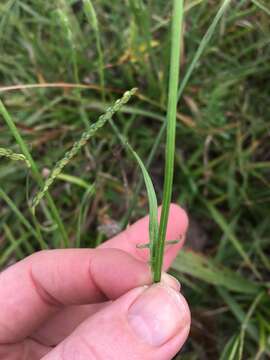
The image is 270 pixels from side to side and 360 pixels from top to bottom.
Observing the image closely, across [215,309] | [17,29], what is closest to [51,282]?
[215,309]

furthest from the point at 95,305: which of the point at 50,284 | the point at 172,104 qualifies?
the point at 172,104

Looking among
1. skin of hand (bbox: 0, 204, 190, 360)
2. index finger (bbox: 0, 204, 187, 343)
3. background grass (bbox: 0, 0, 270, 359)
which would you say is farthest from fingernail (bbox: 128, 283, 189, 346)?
background grass (bbox: 0, 0, 270, 359)

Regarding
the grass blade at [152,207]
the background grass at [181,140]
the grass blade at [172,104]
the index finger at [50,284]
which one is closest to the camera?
the grass blade at [172,104]

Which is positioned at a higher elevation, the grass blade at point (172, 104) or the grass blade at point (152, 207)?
the grass blade at point (172, 104)

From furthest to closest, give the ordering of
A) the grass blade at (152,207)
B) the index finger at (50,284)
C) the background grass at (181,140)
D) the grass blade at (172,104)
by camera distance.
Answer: the background grass at (181,140) → the index finger at (50,284) → the grass blade at (152,207) → the grass blade at (172,104)

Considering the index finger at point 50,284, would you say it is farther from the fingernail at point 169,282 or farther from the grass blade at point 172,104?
the grass blade at point 172,104

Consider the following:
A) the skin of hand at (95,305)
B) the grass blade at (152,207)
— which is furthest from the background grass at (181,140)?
the grass blade at (152,207)

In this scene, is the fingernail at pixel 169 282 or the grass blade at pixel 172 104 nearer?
the grass blade at pixel 172 104
